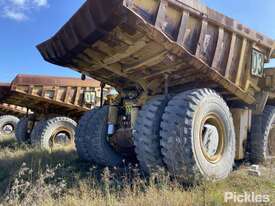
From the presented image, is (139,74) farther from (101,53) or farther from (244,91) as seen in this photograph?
(244,91)

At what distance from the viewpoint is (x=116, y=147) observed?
689cm

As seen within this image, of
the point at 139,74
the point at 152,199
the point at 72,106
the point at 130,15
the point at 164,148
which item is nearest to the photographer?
the point at 152,199

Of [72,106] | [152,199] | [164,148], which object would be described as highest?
[72,106]

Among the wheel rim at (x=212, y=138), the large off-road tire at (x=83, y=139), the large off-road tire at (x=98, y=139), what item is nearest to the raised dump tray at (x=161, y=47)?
the wheel rim at (x=212, y=138)

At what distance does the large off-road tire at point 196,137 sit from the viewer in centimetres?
460

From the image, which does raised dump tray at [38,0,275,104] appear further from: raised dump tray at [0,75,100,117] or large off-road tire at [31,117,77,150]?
large off-road tire at [31,117,77,150]

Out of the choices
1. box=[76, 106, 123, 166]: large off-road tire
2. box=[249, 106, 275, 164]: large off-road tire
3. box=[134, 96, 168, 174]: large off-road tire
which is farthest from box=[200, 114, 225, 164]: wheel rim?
box=[76, 106, 123, 166]: large off-road tire

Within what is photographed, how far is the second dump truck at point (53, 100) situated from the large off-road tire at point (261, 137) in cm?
626

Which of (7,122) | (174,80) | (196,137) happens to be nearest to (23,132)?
(7,122)

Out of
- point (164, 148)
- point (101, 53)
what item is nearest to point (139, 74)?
point (101, 53)

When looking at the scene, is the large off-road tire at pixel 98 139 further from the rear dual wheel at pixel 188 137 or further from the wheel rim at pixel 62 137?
the wheel rim at pixel 62 137

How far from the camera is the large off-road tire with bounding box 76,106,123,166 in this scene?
6.80 metres

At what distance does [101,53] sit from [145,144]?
1.68 m

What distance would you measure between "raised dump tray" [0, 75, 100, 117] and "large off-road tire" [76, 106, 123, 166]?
4032 mm
